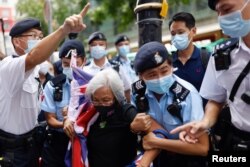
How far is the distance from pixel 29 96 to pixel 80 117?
0.59 metres

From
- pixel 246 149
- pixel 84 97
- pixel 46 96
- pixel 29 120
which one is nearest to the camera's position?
pixel 246 149

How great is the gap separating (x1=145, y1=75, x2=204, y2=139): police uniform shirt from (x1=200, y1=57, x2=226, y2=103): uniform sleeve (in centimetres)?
10

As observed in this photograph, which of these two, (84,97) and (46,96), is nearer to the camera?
(84,97)

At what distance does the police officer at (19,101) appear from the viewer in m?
2.73

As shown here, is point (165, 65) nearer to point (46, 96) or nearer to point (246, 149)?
point (246, 149)

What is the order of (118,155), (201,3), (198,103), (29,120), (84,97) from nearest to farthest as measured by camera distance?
1. (198,103)
2. (118,155)
3. (84,97)
4. (29,120)
5. (201,3)

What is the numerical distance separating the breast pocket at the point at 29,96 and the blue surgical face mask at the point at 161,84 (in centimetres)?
115

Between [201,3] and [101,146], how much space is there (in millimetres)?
16443

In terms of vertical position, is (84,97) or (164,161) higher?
(84,97)

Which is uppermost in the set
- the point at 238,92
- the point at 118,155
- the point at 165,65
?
the point at 165,65

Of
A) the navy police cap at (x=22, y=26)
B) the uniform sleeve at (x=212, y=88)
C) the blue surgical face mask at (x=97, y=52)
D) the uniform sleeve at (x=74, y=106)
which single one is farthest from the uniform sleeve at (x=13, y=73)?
the blue surgical face mask at (x=97, y=52)

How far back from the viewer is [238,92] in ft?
7.11

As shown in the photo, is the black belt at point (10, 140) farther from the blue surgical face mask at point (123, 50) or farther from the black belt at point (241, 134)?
the blue surgical face mask at point (123, 50)

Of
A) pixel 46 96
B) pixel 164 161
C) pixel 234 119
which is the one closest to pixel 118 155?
pixel 164 161
